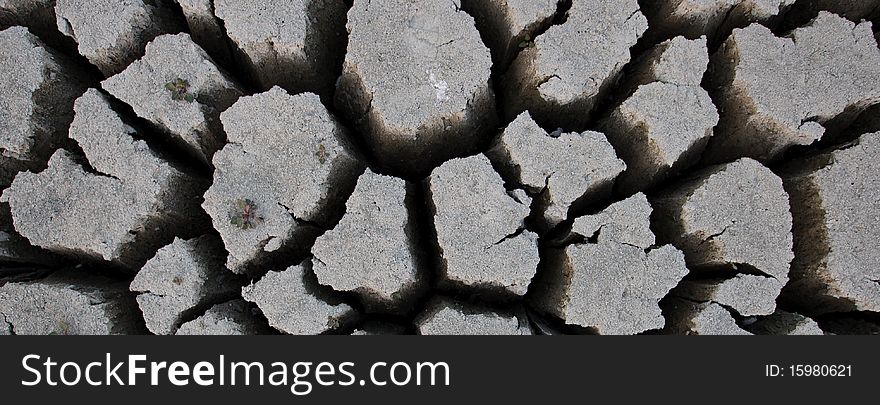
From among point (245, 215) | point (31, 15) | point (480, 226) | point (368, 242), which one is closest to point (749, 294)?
point (480, 226)

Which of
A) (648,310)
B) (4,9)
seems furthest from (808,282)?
(4,9)

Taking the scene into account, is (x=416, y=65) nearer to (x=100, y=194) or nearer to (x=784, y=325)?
(x=100, y=194)

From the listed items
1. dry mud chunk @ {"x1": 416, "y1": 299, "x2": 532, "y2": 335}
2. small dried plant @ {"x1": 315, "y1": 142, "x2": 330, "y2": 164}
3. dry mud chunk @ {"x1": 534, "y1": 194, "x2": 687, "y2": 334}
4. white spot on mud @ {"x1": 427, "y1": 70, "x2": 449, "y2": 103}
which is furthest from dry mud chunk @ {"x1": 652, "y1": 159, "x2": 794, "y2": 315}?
small dried plant @ {"x1": 315, "y1": 142, "x2": 330, "y2": 164}

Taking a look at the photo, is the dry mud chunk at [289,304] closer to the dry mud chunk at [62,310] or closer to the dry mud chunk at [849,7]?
the dry mud chunk at [62,310]

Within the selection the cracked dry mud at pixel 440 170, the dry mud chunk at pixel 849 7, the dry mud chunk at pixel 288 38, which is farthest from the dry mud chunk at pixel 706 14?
the dry mud chunk at pixel 288 38

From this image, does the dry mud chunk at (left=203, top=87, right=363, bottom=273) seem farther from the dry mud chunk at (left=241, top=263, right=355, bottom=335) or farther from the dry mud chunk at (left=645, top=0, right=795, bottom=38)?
the dry mud chunk at (left=645, top=0, right=795, bottom=38)
